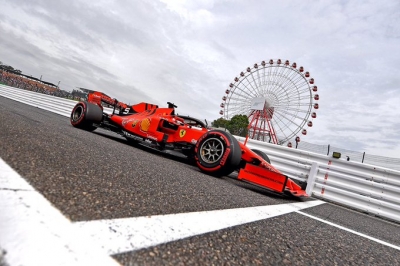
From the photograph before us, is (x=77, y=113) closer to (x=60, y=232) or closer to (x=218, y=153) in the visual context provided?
(x=218, y=153)

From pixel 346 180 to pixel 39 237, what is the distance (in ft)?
17.7

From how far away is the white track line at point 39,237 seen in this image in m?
0.67

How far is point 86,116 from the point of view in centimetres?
571

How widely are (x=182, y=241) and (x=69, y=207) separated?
52cm

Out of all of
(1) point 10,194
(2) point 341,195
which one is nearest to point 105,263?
(1) point 10,194

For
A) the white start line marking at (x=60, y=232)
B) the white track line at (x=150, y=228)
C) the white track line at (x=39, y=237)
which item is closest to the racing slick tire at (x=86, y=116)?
the white start line marking at (x=60, y=232)

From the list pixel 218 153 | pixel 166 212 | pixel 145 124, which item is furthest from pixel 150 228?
pixel 145 124

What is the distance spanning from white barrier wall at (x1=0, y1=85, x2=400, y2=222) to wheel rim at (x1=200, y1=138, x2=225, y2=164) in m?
2.40

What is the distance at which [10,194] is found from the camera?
101 cm

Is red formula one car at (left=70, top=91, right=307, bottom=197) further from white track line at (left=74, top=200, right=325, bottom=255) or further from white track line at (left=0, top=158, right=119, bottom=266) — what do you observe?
white track line at (left=0, top=158, right=119, bottom=266)

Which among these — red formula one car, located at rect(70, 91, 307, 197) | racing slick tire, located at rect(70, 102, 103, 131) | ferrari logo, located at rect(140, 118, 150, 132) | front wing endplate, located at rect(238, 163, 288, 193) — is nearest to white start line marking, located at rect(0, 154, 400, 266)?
front wing endplate, located at rect(238, 163, 288, 193)

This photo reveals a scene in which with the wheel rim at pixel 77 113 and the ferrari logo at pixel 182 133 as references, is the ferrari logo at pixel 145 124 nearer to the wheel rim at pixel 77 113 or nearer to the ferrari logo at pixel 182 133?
the ferrari logo at pixel 182 133

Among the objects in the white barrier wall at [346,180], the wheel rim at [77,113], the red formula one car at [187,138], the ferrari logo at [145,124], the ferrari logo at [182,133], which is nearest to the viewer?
the red formula one car at [187,138]

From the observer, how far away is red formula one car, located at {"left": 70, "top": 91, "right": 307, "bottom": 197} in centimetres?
355
